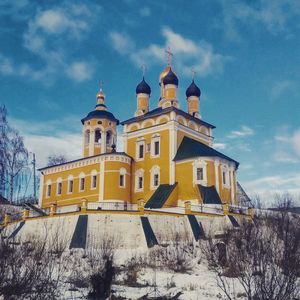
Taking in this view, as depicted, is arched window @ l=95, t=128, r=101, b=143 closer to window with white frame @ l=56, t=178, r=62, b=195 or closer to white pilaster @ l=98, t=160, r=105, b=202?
window with white frame @ l=56, t=178, r=62, b=195

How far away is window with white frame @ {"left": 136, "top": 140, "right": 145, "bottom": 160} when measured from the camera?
31.9 meters

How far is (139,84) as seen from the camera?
118 feet

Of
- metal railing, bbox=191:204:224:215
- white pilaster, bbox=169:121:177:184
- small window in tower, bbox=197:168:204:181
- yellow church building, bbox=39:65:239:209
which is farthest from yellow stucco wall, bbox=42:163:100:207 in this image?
metal railing, bbox=191:204:224:215

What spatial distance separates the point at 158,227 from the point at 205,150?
8.49 m

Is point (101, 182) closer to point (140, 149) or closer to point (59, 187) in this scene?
point (140, 149)

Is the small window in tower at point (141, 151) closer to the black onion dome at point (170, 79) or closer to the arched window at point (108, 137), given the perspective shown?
the arched window at point (108, 137)

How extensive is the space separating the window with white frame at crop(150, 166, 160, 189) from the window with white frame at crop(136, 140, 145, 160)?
1635mm

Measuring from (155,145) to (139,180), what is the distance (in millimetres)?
2698

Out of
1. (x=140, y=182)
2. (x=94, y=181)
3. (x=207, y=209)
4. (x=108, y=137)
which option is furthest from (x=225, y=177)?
(x=108, y=137)

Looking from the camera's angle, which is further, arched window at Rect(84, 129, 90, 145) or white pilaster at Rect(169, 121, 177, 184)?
arched window at Rect(84, 129, 90, 145)

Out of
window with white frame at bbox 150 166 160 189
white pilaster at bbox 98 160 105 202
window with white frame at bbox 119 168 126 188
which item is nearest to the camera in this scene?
white pilaster at bbox 98 160 105 202

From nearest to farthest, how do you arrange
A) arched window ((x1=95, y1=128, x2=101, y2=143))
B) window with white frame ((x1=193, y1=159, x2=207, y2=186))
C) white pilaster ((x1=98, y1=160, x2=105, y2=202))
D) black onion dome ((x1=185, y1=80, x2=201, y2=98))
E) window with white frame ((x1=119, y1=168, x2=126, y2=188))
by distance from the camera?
window with white frame ((x1=193, y1=159, x2=207, y2=186)) → white pilaster ((x1=98, y1=160, x2=105, y2=202)) → window with white frame ((x1=119, y1=168, x2=126, y2=188)) → black onion dome ((x1=185, y1=80, x2=201, y2=98)) → arched window ((x1=95, y1=128, x2=101, y2=143))

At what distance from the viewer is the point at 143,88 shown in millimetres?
35656

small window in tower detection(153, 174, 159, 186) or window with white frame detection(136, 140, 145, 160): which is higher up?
window with white frame detection(136, 140, 145, 160)
